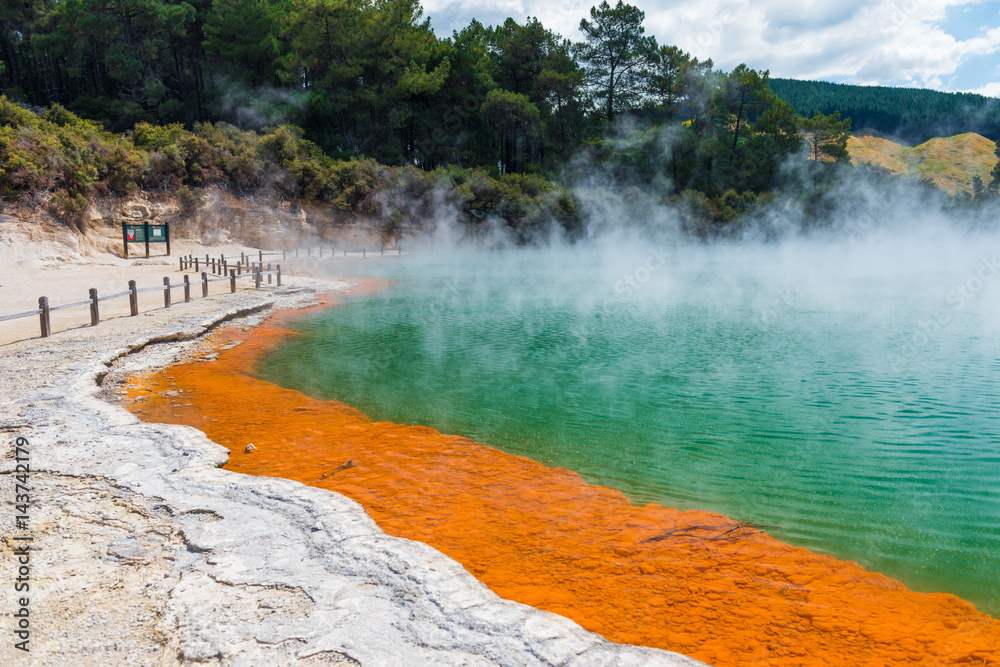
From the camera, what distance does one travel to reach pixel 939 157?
66938 millimetres

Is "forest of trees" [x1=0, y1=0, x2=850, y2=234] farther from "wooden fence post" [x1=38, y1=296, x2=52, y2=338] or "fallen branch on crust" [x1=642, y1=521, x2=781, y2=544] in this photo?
"fallen branch on crust" [x1=642, y1=521, x2=781, y2=544]

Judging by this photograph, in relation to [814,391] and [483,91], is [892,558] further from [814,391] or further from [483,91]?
[483,91]

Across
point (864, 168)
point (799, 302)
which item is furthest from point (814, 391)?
point (864, 168)

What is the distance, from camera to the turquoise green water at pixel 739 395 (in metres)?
5.34

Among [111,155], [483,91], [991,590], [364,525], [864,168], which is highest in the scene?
[483,91]

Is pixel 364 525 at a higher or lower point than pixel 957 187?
lower

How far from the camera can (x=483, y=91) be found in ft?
150

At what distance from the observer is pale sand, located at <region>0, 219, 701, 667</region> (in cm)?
294

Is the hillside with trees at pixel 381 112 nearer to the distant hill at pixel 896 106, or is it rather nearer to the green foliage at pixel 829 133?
the green foliage at pixel 829 133

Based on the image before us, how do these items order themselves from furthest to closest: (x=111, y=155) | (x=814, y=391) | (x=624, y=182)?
(x=624, y=182) < (x=111, y=155) < (x=814, y=391)

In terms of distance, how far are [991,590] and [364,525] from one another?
452cm

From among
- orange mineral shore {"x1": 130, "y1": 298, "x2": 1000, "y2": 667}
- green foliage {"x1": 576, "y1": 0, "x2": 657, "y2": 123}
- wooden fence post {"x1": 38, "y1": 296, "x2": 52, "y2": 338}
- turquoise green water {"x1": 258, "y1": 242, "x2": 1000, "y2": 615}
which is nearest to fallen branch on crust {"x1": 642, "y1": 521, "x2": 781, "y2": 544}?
orange mineral shore {"x1": 130, "y1": 298, "x2": 1000, "y2": 667}

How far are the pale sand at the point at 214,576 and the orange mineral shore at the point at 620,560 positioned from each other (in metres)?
0.53

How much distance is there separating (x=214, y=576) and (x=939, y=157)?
84273 mm
